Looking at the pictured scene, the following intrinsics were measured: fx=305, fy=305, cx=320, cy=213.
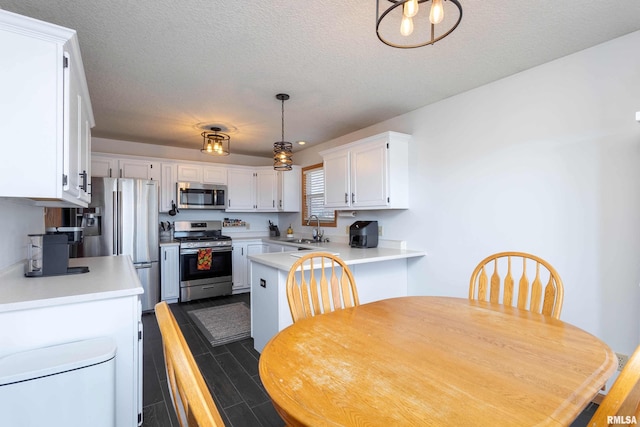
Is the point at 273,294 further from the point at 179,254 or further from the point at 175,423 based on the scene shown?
the point at 179,254

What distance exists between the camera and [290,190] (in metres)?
5.22

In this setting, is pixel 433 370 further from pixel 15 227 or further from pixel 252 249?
pixel 252 249

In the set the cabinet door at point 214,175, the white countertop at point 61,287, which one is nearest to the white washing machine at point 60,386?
the white countertop at point 61,287

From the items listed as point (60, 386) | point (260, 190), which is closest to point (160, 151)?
point (260, 190)

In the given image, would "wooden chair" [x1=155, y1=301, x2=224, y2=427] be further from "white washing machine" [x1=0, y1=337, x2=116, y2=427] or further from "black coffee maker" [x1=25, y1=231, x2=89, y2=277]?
"black coffee maker" [x1=25, y1=231, x2=89, y2=277]

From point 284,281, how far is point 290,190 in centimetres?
287

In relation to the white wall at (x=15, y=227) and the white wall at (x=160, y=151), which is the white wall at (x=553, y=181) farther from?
the white wall at (x=160, y=151)

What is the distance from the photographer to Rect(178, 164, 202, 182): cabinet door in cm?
471

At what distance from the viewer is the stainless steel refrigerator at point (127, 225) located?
3.70 m

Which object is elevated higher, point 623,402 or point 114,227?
point 114,227

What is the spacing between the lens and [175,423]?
6.06ft

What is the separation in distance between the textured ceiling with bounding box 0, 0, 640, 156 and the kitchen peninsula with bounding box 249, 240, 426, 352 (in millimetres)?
1536

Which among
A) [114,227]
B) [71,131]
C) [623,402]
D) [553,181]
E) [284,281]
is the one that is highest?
[71,131]

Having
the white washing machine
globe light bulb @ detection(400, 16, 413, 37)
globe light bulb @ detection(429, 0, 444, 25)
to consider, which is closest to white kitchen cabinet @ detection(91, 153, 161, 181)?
the white washing machine
